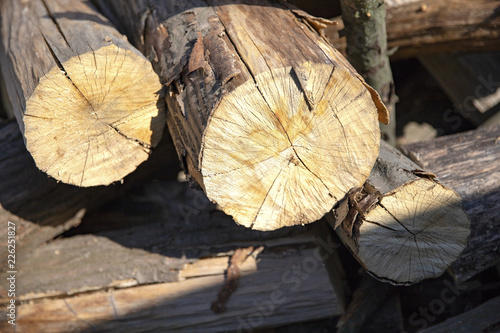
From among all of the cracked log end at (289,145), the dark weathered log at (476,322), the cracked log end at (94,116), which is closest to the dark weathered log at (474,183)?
the dark weathered log at (476,322)

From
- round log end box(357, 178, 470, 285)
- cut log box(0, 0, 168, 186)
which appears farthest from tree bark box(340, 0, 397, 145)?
cut log box(0, 0, 168, 186)

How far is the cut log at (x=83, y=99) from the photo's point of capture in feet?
6.60

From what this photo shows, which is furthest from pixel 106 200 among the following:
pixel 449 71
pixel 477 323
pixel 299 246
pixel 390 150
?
pixel 449 71

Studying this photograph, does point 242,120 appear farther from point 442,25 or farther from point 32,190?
point 442,25

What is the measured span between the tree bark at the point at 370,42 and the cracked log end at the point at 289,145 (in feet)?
2.88

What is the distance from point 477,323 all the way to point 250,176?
57.4 inches

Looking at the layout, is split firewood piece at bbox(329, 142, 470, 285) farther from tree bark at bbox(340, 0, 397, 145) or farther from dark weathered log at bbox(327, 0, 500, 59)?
dark weathered log at bbox(327, 0, 500, 59)

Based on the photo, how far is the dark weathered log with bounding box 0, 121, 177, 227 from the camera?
2570 mm

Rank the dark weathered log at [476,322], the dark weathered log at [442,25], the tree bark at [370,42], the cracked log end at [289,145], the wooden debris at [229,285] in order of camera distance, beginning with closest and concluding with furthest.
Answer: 1. the cracked log end at [289,145]
2. the dark weathered log at [476,322]
3. the tree bark at [370,42]
4. the wooden debris at [229,285]
5. the dark weathered log at [442,25]

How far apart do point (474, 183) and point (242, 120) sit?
1.23 metres

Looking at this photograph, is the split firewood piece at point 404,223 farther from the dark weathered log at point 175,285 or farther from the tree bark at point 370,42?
the tree bark at point 370,42

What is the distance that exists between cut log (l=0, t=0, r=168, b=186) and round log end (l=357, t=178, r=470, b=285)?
3.55 feet

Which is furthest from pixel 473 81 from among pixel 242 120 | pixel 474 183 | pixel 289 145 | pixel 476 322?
pixel 242 120

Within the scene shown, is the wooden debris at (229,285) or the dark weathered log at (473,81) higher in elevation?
the dark weathered log at (473,81)
